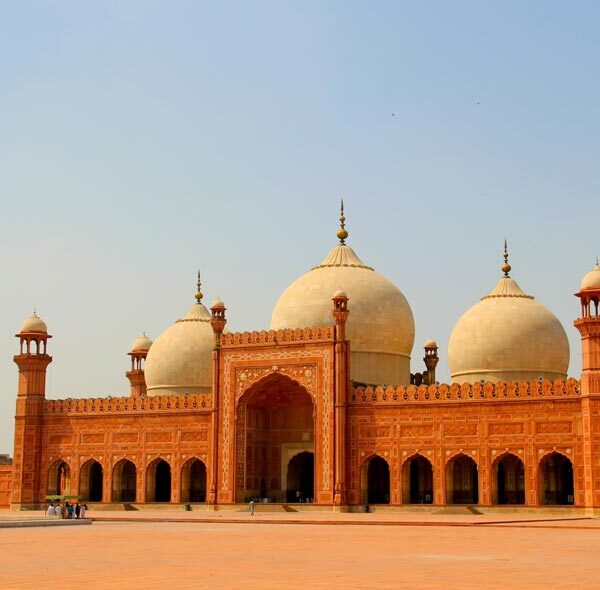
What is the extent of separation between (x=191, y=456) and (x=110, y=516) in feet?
16.3

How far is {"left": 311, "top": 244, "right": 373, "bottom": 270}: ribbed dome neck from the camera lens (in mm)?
32547

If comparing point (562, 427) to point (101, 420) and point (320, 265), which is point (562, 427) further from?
point (101, 420)

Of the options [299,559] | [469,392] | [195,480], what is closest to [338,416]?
[469,392]

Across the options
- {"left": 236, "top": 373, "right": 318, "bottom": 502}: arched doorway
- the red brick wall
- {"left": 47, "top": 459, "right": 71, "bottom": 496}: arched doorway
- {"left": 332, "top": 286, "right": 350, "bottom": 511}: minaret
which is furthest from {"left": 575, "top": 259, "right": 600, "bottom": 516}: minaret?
the red brick wall

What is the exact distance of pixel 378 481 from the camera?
101ft

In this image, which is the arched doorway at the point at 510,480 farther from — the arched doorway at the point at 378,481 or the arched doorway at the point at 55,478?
the arched doorway at the point at 55,478

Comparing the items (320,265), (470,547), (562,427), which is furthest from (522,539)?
(320,265)

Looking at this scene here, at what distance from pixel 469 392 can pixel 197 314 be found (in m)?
12.2

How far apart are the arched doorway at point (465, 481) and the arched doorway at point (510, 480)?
1.98 feet

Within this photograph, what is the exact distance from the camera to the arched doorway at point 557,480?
2781cm

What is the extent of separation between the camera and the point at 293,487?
31.1m

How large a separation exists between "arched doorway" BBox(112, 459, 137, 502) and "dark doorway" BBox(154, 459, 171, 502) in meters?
0.71

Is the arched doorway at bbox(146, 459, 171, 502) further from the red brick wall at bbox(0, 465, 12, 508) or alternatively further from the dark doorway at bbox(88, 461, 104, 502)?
the red brick wall at bbox(0, 465, 12, 508)

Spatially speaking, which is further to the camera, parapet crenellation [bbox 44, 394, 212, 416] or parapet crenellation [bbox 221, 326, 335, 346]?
parapet crenellation [bbox 44, 394, 212, 416]
